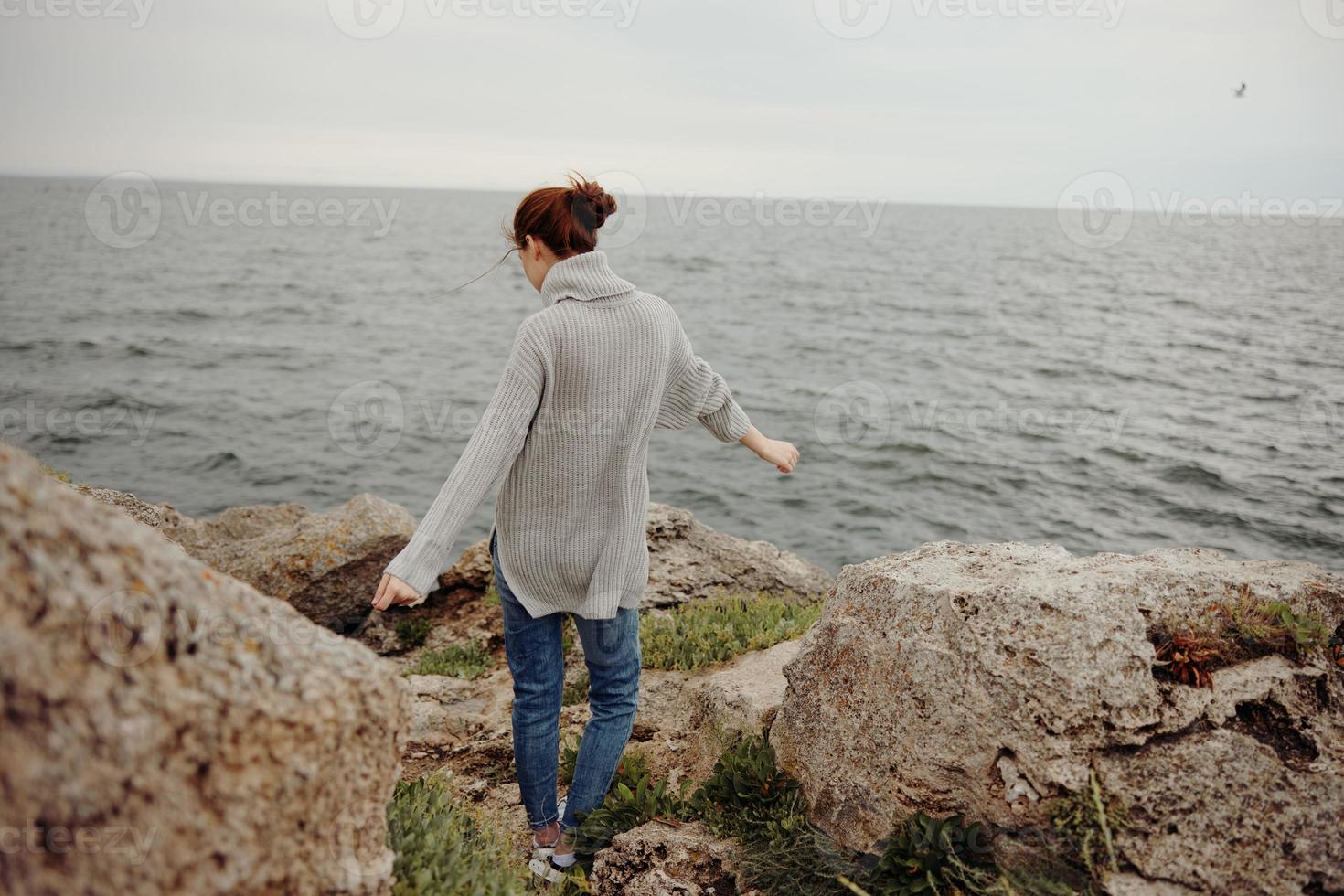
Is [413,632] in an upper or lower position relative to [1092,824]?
lower

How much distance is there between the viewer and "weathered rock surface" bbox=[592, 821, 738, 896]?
3.92 meters

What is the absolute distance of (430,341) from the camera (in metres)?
33.4

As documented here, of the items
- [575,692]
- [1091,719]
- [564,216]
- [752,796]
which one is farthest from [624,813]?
[564,216]

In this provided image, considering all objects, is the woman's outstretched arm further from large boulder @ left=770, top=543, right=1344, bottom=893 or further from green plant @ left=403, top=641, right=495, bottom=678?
green plant @ left=403, top=641, right=495, bottom=678

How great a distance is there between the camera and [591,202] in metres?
3.63

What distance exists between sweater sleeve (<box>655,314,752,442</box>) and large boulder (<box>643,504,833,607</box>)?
3.83 meters

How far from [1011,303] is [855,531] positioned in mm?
35543

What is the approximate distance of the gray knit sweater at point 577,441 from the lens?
3461 mm

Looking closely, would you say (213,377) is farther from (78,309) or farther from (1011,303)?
(1011,303)

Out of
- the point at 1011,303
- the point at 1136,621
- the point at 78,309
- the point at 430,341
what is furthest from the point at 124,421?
the point at 1011,303

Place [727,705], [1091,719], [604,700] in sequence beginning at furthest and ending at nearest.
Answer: [727,705] < [604,700] < [1091,719]

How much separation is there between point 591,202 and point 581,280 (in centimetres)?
35

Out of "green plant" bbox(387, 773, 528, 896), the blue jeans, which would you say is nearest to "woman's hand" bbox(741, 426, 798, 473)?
the blue jeans

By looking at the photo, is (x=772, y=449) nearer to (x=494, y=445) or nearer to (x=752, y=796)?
(x=494, y=445)
